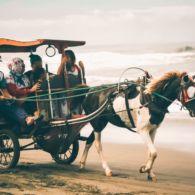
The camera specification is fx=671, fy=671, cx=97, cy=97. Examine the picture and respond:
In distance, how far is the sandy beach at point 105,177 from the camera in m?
9.12

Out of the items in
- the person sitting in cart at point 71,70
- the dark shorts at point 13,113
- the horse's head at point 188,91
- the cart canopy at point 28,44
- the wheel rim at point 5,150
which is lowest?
the wheel rim at point 5,150

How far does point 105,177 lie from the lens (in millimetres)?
10555

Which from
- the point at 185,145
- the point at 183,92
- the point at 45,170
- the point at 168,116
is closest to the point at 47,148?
the point at 45,170

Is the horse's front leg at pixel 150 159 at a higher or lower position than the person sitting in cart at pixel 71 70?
lower

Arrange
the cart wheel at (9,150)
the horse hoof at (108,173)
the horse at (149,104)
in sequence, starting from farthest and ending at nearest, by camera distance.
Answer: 1. the cart wheel at (9,150)
2. the horse hoof at (108,173)
3. the horse at (149,104)

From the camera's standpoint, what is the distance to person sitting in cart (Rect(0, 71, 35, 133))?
1110 centimetres

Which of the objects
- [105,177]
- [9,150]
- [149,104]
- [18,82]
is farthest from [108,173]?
[18,82]

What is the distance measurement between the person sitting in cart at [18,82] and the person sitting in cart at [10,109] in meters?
0.15

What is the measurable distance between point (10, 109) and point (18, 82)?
526 millimetres

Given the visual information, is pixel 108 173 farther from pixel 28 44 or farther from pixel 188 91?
pixel 28 44

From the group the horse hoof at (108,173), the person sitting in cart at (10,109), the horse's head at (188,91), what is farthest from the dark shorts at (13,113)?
the horse's head at (188,91)

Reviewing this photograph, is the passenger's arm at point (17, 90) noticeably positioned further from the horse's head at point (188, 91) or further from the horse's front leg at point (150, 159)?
the horse's head at point (188, 91)

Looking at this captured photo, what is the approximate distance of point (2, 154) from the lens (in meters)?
11.4

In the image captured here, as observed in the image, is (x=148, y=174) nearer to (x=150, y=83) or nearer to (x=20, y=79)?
(x=150, y=83)
